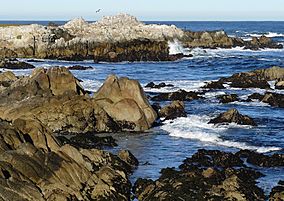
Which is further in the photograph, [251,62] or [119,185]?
[251,62]

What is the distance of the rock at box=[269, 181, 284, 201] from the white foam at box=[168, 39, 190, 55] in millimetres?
57257

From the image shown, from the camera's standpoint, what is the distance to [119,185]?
672 inches

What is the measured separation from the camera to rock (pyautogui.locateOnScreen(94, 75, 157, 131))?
27250 mm

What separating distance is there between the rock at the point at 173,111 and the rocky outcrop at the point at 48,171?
1087cm

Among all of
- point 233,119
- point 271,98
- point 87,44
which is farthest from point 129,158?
point 87,44

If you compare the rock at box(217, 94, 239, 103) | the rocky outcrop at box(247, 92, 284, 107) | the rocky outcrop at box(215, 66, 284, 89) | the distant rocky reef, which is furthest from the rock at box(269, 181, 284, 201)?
the distant rocky reef

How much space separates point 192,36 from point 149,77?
43393 mm

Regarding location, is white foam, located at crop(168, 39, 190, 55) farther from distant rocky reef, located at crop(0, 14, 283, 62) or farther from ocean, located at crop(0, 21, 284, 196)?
ocean, located at crop(0, 21, 284, 196)

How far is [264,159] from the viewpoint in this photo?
2089cm

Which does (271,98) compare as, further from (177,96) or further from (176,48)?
(176,48)

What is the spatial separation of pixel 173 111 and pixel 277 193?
1461 centimetres

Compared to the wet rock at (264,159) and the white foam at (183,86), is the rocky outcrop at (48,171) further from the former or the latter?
the white foam at (183,86)

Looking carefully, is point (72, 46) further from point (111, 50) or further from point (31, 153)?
point (31, 153)

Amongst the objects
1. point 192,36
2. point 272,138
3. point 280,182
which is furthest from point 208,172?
point 192,36
